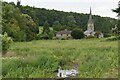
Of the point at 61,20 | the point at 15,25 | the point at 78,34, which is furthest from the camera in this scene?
the point at 61,20

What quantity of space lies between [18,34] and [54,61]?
34.1m

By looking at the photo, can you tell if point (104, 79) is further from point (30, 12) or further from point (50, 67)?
point (30, 12)

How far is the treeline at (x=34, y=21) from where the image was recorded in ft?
154

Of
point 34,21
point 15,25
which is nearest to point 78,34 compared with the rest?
point 34,21

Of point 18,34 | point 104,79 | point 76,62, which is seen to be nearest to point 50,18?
point 18,34

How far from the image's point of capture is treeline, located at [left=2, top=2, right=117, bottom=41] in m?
47.1

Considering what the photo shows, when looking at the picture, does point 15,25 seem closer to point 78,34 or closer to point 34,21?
point 78,34

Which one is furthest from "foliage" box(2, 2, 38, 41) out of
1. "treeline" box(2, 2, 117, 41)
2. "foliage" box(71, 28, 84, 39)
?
"foliage" box(71, 28, 84, 39)

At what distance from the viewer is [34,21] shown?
7188 centimetres

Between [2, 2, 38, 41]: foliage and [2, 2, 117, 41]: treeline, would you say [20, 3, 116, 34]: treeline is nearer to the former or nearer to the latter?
[2, 2, 117, 41]: treeline

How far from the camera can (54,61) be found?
13.4 m

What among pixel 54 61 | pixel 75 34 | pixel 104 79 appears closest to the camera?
pixel 104 79

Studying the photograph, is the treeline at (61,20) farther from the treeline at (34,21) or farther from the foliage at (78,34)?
the foliage at (78,34)

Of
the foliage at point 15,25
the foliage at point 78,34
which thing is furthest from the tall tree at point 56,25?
the foliage at point 15,25
